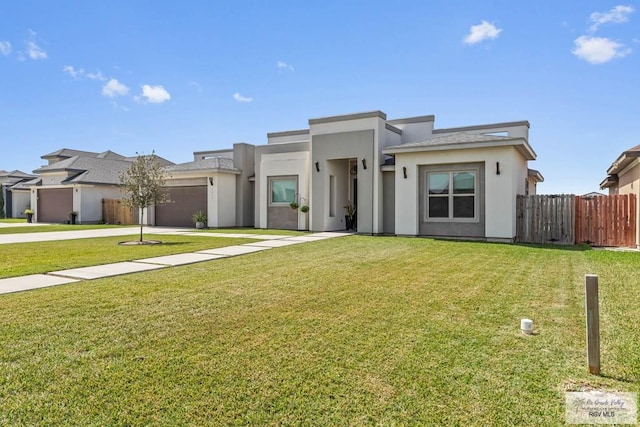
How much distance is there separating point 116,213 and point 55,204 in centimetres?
558

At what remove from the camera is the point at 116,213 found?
26.6m

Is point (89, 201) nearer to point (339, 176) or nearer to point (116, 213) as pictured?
point (116, 213)

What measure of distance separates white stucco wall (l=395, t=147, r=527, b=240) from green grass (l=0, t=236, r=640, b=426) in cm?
702

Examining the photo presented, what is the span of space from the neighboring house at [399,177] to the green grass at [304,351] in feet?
24.7

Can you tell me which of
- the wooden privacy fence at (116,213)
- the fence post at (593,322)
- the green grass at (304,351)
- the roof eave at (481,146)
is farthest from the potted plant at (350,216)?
the fence post at (593,322)

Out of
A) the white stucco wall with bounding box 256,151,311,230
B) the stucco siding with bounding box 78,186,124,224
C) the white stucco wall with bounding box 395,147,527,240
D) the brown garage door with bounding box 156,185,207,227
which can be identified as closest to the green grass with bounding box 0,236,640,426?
the white stucco wall with bounding box 395,147,527,240

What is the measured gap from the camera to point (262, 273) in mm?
7293

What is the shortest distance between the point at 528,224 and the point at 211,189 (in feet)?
49.2

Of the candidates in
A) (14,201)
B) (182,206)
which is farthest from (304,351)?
(14,201)

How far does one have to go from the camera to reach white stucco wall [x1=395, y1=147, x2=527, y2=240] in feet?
44.4

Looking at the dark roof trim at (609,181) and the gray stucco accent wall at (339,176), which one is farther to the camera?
the dark roof trim at (609,181)
